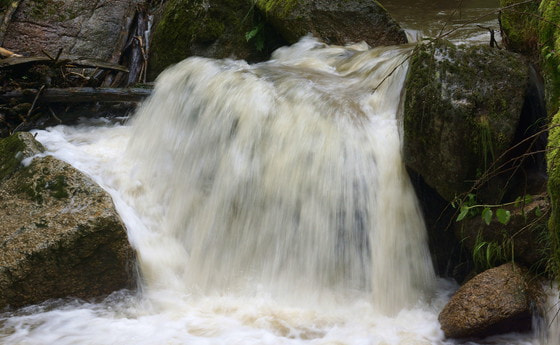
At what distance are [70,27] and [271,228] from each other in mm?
5445

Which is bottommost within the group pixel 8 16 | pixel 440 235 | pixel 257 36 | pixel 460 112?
pixel 440 235

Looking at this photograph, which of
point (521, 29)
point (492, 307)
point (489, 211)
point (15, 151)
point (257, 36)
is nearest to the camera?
point (489, 211)

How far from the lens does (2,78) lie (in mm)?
6547

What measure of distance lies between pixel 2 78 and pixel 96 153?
1640mm

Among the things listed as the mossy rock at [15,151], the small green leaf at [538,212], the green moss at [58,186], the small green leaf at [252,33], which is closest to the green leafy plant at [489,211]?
the small green leaf at [538,212]

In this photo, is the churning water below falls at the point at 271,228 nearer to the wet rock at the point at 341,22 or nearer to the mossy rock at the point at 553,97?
the mossy rock at the point at 553,97

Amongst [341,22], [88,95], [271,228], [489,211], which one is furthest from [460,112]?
[88,95]

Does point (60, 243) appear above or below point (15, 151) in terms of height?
below

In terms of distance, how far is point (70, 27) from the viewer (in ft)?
27.2

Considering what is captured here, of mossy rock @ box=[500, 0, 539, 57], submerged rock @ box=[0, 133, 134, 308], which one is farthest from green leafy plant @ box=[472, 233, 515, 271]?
submerged rock @ box=[0, 133, 134, 308]

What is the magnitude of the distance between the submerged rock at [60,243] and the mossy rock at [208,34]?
3297 millimetres

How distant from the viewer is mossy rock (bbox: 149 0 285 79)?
741 centimetres

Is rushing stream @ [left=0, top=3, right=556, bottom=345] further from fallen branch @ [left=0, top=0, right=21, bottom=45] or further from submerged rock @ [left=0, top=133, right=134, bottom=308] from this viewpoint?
fallen branch @ [left=0, top=0, right=21, bottom=45]

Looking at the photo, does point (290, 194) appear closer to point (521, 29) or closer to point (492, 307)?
point (492, 307)
